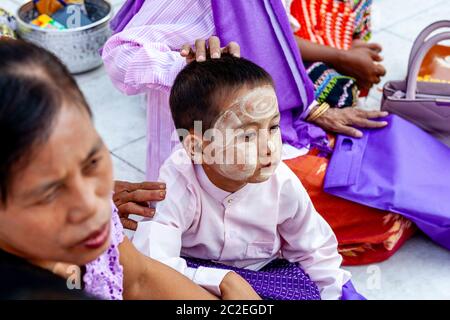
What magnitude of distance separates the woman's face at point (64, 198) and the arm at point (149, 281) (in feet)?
1.06

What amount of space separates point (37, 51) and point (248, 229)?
3.08 feet

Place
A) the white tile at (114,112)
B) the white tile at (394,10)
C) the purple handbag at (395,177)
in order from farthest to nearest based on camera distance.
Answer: the white tile at (394,10) < the white tile at (114,112) < the purple handbag at (395,177)

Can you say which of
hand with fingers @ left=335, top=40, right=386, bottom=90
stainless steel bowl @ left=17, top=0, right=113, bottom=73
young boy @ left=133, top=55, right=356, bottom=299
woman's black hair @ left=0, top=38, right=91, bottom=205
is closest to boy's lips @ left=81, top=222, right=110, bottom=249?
woman's black hair @ left=0, top=38, right=91, bottom=205

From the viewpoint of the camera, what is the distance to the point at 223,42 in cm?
196

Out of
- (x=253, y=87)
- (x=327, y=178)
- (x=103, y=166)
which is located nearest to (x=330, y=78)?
(x=327, y=178)

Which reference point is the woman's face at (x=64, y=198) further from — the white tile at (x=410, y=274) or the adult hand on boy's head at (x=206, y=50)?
the white tile at (x=410, y=274)

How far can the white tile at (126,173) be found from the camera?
2.64 metres

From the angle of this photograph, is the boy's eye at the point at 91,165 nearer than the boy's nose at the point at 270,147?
Yes

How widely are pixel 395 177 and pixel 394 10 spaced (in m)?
2.10

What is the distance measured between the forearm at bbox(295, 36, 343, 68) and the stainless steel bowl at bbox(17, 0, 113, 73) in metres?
1.16

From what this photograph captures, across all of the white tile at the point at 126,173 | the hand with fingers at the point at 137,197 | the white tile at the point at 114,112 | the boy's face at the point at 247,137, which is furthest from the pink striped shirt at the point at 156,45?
the white tile at the point at 114,112

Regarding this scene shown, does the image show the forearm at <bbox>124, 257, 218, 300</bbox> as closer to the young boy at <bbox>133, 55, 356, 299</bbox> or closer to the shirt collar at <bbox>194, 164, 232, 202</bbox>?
the young boy at <bbox>133, 55, 356, 299</bbox>

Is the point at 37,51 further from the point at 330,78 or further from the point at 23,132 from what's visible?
the point at 330,78

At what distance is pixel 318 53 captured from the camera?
245 cm
